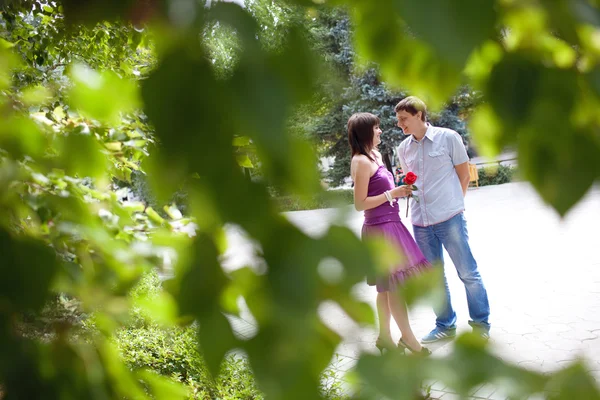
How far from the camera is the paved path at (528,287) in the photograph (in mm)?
556

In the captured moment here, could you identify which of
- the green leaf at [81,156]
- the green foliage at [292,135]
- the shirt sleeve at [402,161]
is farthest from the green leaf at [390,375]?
the shirt sleeve at [402,161]

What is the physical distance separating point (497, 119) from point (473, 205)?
14941 millimetres

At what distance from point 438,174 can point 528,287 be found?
106 inches

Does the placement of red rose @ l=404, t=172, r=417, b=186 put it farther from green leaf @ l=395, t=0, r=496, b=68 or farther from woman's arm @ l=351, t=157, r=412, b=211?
green leaf @ l=395, t=0, r=496, b=68

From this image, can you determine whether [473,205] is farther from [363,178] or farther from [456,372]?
[456,372]

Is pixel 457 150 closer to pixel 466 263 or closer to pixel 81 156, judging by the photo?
pixel 466 263

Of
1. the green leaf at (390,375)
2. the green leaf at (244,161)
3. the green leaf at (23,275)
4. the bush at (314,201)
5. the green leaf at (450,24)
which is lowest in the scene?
the green leaf at (390,375)

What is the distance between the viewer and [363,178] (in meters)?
4.28

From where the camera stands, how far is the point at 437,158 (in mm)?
4578

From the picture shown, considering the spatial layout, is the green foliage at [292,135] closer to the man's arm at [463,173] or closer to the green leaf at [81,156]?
the green leaf at [81,156]

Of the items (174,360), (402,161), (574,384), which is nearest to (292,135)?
(574,384)

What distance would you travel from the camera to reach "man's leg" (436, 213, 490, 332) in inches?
179

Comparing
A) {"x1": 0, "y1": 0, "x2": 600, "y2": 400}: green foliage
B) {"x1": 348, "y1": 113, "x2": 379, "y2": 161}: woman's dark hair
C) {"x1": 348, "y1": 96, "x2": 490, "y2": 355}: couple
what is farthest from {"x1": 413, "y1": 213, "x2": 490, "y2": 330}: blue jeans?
{"x1": 0, "y1": 0, "x2": 600, "y2": 400}: green foliage

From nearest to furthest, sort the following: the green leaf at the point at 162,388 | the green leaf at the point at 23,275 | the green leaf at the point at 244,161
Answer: the green leaf at the point at 244,161, the green leaf at the point at 23,275, the green leaf at the point at 162,388
